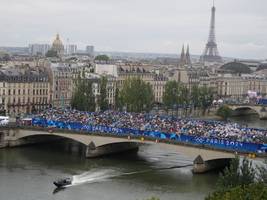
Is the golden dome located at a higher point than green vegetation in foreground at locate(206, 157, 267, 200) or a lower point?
higher

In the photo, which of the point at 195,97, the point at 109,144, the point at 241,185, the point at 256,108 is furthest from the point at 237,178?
the point at 256,108

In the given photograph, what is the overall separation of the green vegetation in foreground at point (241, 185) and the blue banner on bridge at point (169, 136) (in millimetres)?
7476

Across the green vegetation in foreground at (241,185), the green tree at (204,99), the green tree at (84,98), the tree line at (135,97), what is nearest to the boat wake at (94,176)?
the green vegetation in foreground at (241,185)

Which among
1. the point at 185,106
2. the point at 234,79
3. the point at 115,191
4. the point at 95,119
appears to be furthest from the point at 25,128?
the point at 234,79

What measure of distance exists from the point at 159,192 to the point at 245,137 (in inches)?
383

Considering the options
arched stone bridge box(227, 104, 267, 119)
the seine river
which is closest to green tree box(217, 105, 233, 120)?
arched stone bridge box(227, 104, 267, 119)

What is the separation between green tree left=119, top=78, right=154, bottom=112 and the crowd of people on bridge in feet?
58.3

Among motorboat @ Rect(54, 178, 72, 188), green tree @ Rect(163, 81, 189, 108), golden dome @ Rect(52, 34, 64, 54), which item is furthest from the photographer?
golden dome @ Rect(52, 34, 64, 54)

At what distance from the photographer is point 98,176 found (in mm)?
47750

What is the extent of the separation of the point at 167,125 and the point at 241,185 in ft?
68.1

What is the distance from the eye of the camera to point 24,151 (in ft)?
190

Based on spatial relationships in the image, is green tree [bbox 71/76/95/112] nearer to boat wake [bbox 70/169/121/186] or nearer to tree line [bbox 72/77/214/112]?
tree line [bbox 72/77/214/112]

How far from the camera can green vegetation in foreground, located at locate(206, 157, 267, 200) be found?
92.3 ft

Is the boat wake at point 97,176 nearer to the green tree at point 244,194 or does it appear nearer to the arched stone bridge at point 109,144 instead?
the arched stone bridge at point 109,144
